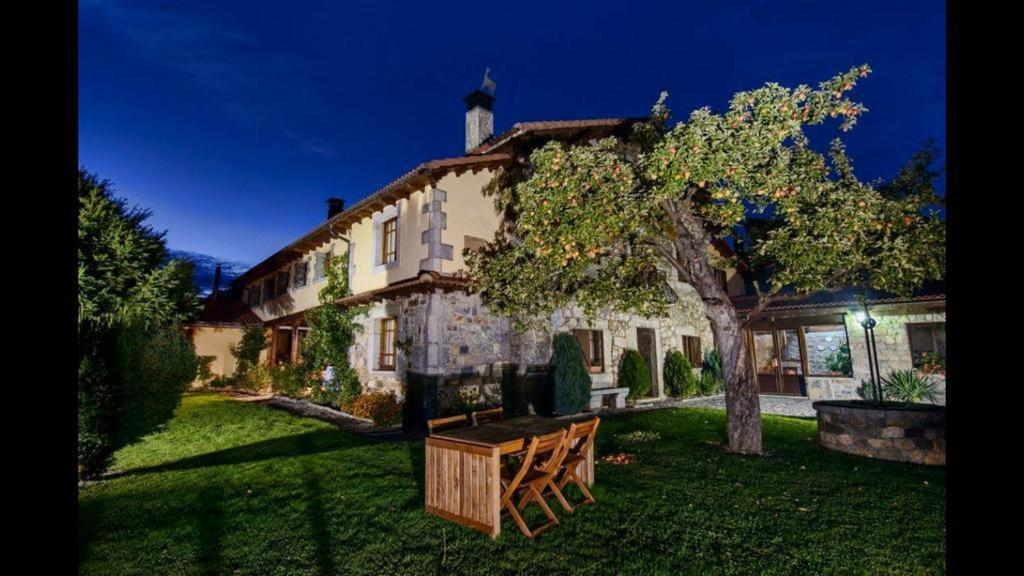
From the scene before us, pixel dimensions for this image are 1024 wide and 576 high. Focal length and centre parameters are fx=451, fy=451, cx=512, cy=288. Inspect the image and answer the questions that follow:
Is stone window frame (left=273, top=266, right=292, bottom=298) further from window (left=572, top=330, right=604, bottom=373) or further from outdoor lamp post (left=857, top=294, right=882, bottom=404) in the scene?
outdoor lamp post (left=857, top=294, right=882, bottom=404)

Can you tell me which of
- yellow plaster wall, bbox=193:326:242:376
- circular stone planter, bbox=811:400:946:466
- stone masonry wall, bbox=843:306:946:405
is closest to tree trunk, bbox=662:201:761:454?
circular stone planter, bbox=811:400:946:466

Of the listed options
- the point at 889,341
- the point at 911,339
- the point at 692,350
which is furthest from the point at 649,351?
the point at 911,339

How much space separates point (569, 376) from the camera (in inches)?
444

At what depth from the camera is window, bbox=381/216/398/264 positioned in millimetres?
11651

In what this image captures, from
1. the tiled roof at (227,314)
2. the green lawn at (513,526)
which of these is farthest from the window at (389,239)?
the tiled roof at (227,314)

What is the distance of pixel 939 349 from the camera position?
12.7 meters

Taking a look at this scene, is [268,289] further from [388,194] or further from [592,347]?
[592,347]

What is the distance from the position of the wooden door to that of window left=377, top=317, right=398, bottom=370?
25.0 feet

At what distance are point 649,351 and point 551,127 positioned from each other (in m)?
8.04

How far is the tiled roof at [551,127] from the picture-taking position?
10.5 m

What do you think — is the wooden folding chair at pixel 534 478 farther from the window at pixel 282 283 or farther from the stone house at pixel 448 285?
the window at pixel 282 283

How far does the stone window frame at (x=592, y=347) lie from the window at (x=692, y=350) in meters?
4.52

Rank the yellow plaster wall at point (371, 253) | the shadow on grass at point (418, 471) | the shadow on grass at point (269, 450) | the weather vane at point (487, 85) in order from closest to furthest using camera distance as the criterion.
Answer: the shadow on grass at point (418, 471)
the shadow on grass at point (269, 450)
the yellow plaster wall at point (371, 253)
the weather vane at point (487, 85)
